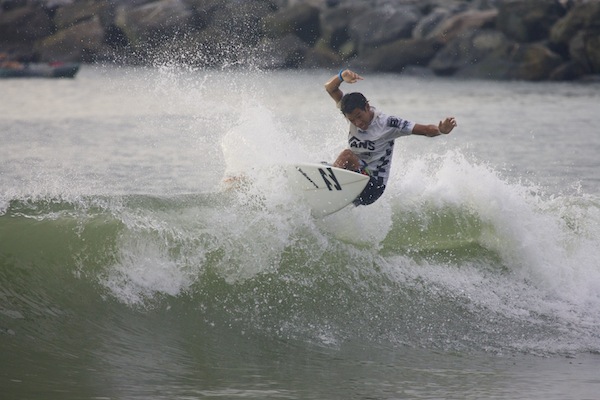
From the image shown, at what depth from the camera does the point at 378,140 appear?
9.88 m

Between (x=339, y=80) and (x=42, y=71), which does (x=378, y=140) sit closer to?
(x=339, y=80)

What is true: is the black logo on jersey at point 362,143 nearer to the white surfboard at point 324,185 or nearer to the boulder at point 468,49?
the white surfboard at point 324,185

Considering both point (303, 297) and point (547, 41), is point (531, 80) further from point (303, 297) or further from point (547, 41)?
point (303, 297)

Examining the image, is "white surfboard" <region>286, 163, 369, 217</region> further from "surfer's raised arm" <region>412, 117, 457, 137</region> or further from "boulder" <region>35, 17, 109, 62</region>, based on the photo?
"boulder" <region>35, 17, 109, 62</region>

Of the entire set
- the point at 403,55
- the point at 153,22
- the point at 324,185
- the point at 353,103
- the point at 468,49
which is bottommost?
the point at 403,55

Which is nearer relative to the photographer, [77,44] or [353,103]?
[353,103]

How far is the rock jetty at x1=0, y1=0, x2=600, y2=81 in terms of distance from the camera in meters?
38.7

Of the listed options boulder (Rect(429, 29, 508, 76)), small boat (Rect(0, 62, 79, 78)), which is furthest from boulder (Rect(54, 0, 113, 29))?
boulder (Rect(429, 29, 508, 76))

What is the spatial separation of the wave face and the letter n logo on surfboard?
43 cm

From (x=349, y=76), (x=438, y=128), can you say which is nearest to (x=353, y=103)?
(x=349, y=76)

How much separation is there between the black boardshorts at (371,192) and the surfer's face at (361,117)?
1.97 feet

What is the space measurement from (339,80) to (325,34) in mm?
33559

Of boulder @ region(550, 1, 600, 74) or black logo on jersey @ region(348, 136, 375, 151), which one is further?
boulder @ region(550, 1, 600, 74)

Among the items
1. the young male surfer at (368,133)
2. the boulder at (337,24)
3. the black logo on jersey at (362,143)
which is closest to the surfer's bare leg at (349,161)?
the young male surfer at (368,133)
